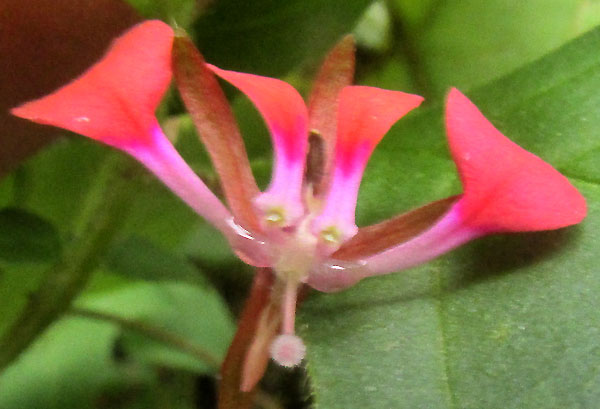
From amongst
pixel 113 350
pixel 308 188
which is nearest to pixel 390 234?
pixel 308 188

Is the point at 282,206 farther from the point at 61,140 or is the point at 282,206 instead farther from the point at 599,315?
the point at 61,140

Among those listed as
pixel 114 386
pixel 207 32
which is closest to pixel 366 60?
pixel 207 32

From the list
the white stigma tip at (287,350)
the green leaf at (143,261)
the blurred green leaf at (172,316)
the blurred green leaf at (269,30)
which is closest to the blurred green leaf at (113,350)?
the blurred green leaf at (172,316)

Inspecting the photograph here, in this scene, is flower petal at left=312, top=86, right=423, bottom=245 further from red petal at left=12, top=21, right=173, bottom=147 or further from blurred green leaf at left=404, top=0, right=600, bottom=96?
blurred green leaf at left=404, top=0, right=600, bottom=96

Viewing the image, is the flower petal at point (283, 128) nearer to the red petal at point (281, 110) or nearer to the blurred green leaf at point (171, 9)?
the red petal at point (281, 110)

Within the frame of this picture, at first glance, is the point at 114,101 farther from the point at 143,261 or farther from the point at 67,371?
the point at 67,371

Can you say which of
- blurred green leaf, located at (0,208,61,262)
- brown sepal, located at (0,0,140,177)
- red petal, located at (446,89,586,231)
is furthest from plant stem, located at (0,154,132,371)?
red petal, located at (446,89,586,231)
